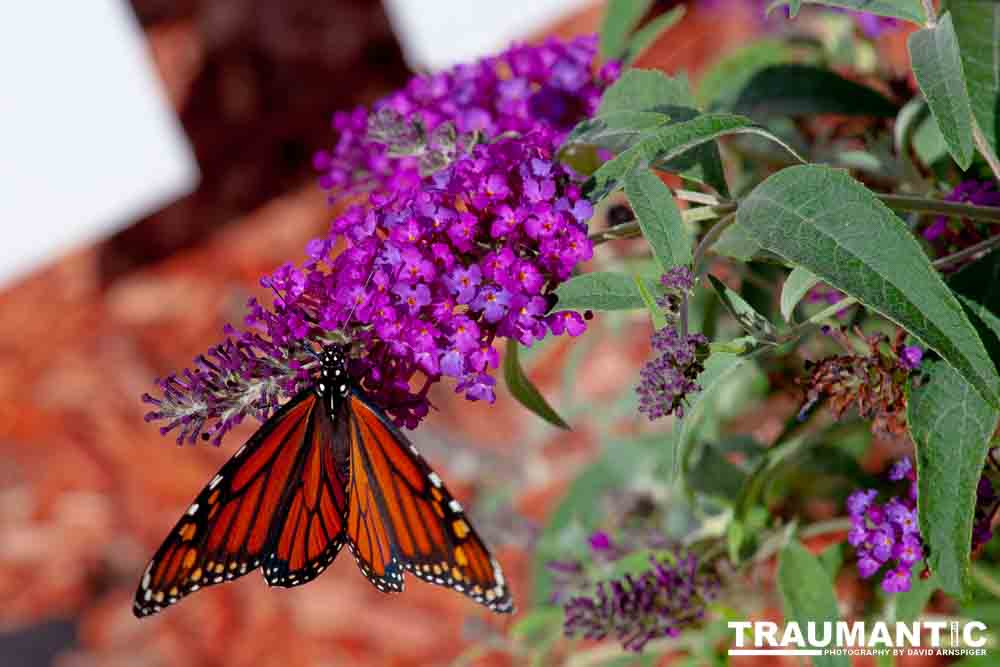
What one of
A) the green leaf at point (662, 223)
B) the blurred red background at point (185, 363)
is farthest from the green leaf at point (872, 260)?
the blurred red background at point (185, 363)

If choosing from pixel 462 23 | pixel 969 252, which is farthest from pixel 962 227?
pixel 462 23

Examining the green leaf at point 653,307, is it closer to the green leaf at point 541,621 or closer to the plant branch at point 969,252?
the plant branch at point 969,252

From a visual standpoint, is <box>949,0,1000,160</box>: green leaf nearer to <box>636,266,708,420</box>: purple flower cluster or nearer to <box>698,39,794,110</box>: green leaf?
<box>698,39,794,110</box>: green leaf

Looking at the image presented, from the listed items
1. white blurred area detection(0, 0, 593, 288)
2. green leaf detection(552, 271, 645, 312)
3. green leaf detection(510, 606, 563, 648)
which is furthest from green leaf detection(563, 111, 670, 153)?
white blurred area detection(0, 0, 593, 288)

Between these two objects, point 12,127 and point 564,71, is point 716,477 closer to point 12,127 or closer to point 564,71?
point 564,71

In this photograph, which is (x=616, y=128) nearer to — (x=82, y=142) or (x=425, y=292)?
(x=425, y=292)
